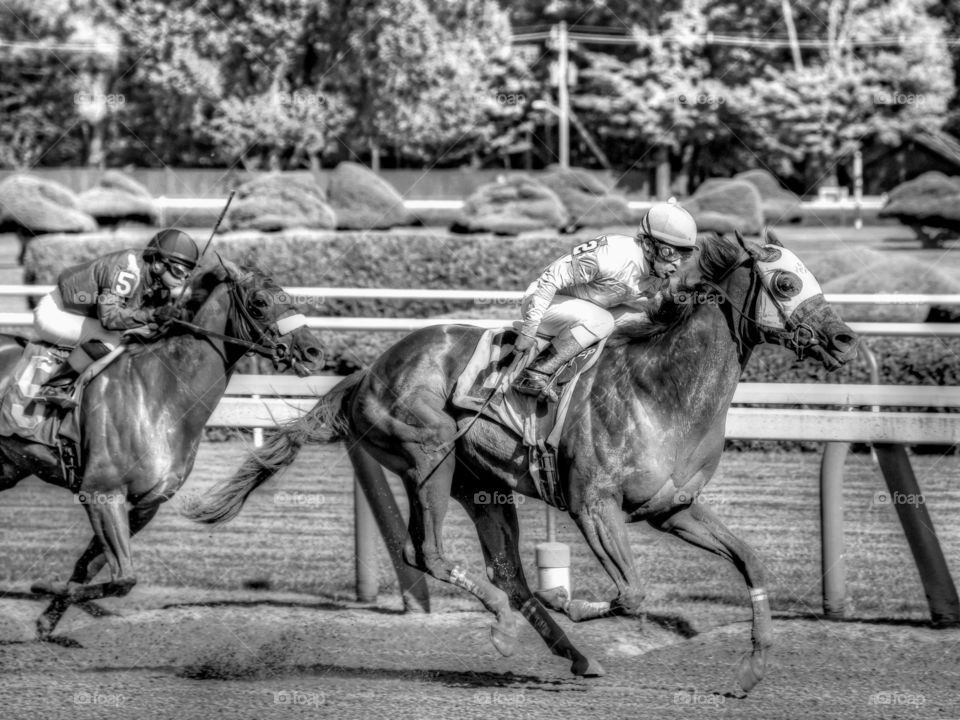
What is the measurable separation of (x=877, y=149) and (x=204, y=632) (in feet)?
107

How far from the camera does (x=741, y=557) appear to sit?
483 cm

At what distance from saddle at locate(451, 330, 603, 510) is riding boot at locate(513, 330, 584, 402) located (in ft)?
0.11

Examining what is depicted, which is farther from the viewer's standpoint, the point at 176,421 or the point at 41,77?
the point at 41,77

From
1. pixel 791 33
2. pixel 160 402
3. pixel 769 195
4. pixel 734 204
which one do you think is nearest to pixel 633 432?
pixel 160 402

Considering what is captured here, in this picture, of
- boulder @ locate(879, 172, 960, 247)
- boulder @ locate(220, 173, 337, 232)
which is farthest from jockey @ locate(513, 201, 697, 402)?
boulder @ locate(879, 172, 960, 247)

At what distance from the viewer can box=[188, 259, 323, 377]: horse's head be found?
5.59 m

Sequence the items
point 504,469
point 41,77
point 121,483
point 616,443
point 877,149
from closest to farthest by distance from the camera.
A: point 616,443
point 504,469
point 121,483
point 877,149
point 41,77

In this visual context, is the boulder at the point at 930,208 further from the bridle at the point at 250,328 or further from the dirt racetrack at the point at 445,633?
the bridle at the point at 250,328

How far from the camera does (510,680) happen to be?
4996 mm

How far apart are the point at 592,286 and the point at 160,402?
1.95 meters

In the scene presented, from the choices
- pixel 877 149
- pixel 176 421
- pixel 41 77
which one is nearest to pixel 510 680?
pixel 176 421

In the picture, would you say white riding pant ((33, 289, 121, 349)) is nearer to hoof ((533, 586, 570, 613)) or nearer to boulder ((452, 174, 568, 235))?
hoof ((533, 586, 570, 613))

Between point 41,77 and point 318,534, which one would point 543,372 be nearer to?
point 318,534

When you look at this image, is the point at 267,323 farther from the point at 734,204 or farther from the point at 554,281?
the point at 734,204
